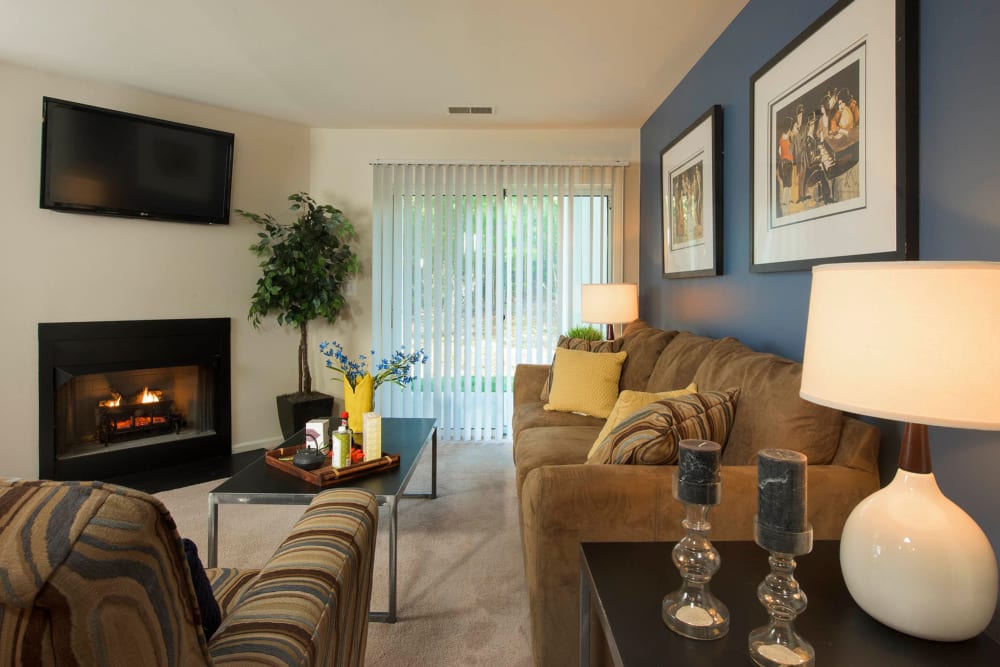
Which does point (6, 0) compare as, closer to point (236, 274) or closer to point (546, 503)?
point (236, 274)

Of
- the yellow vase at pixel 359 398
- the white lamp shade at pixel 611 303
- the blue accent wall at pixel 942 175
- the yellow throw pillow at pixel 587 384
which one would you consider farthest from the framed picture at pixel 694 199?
the yellow vase at pixel 359 398

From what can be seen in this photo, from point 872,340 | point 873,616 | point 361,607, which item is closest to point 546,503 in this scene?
point 361,607

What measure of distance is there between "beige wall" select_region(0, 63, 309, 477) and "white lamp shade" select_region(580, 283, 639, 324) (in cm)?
244

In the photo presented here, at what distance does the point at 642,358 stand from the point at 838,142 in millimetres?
1456

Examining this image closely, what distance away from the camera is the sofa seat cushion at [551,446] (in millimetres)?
2162

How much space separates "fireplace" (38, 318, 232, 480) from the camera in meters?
3.34

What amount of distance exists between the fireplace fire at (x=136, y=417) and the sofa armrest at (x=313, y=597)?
128 inches

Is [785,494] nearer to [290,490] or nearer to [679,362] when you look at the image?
[290,490]

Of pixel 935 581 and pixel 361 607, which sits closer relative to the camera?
pixel 935 581

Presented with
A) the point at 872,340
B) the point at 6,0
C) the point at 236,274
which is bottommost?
the point at 872,340

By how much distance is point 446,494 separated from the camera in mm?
3141

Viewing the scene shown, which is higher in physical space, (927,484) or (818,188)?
(818,188)

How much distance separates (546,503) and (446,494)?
184 centimetres

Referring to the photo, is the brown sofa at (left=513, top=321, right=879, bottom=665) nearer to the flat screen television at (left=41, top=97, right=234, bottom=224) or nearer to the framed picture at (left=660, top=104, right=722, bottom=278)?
the framed picture at (left=660, top=104, right=722, bottom=278)
